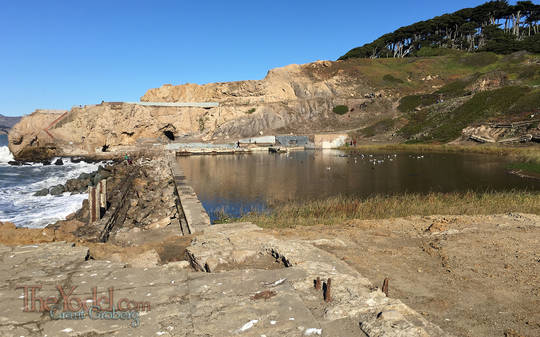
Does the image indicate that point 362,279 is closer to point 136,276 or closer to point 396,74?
point 136,276

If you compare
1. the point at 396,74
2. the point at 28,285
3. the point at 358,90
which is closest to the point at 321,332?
the point at 28,285

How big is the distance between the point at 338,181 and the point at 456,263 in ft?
52.2

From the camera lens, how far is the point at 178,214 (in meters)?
15.4

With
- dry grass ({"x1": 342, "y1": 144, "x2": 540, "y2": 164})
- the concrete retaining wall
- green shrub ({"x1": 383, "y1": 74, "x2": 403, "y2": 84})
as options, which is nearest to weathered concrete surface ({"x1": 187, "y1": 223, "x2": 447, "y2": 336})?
dry grass ({"x1": 342, "y1": 144, "x2": 540, "y2": 164})

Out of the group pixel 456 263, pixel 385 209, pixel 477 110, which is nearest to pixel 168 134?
pixel 477 110

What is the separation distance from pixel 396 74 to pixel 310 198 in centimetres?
6847

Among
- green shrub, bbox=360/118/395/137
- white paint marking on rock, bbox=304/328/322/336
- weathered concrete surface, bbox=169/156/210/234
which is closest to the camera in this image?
white paint marking on rock, bbox=304/328/322/336

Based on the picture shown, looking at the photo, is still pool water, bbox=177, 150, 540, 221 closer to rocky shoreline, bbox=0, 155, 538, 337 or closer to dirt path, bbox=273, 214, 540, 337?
dirt path, bbox=273, 214, 540, 337

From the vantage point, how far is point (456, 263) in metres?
7.35

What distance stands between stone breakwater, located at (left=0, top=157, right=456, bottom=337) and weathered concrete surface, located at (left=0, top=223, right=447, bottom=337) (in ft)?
0.04

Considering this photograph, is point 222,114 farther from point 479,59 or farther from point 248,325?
point 248,325

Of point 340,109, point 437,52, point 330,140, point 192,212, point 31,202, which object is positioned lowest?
point 31,202

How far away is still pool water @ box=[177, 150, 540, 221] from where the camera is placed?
18.2 m

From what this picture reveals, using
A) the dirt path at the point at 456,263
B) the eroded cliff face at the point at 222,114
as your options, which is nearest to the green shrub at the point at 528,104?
the eroded cliff face at the point at 222,114
